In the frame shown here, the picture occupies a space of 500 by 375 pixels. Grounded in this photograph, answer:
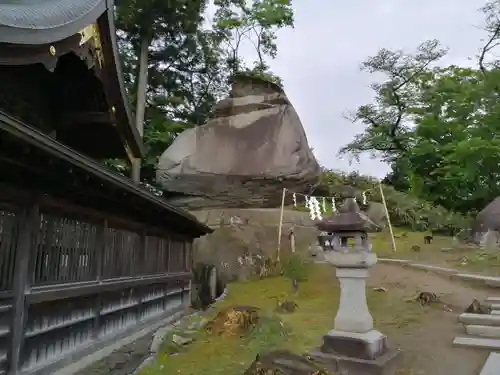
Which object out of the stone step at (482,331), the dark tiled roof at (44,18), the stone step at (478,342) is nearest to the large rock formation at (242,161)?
the stone step at (482,331)

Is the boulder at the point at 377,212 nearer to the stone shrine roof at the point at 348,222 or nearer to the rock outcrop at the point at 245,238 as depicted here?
→ the rock outcrop at the point at 245,238

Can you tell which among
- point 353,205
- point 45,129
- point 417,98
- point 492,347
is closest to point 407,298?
point 492,347

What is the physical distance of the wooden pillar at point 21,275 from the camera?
4.90 metres

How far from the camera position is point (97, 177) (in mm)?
5508

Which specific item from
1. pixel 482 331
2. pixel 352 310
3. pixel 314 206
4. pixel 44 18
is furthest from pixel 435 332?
pixel 314 206

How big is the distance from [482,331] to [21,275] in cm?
815

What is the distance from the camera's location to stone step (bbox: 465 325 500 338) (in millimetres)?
8102

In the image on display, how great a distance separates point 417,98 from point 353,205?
2981 centimetres

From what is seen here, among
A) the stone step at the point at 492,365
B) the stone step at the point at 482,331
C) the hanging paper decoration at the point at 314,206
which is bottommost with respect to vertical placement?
the stone step at the point at 492,365

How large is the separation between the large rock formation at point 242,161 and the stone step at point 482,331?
13.0m

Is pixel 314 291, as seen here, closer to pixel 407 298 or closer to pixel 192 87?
pixel 407 298

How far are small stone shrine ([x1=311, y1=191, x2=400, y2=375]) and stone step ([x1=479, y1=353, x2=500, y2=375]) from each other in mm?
1260

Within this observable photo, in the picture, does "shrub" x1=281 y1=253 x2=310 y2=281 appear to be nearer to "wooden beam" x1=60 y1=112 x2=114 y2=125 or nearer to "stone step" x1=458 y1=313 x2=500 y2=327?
"stone step" x1=458 y1=313 x2=500 y2=327

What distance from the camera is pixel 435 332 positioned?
8641mm
